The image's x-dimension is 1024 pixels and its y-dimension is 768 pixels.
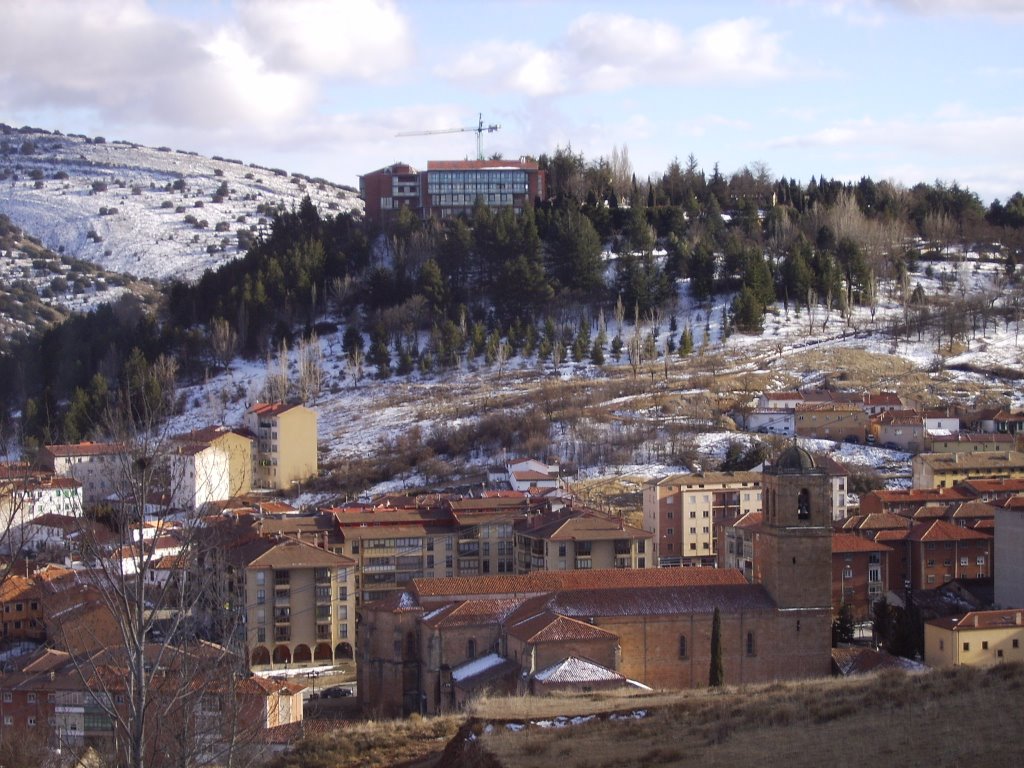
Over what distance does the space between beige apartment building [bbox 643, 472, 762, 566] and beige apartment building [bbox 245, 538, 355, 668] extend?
33.6ft

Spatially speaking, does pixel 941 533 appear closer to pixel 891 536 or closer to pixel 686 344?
pixel 891 536

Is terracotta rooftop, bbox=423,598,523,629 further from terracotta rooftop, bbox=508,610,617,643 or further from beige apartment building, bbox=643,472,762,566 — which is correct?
beige apartment building, bbox=643,472,762,566

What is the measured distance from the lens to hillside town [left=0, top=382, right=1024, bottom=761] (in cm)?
2456

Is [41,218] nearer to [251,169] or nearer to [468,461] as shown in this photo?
[251,169]

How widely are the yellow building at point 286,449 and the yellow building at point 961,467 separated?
21104 mm

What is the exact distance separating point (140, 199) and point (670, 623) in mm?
133223

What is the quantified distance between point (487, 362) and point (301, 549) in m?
27.0

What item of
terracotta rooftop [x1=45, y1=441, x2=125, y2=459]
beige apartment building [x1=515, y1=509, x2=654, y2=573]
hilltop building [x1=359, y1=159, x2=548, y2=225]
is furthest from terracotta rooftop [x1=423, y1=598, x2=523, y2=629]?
hilltop building [x1=359, y1=159, x2=548, y2=225]

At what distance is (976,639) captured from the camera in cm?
2919

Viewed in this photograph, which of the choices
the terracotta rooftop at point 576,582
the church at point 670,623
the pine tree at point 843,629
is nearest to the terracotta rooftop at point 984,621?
the church at point 670,623

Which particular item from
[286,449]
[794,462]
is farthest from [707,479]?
[286,449]

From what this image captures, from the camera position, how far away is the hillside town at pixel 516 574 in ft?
80.6

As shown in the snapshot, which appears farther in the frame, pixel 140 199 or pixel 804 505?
pixel 140 199

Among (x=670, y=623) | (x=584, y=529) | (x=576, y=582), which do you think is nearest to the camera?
(x=670, y=623)
